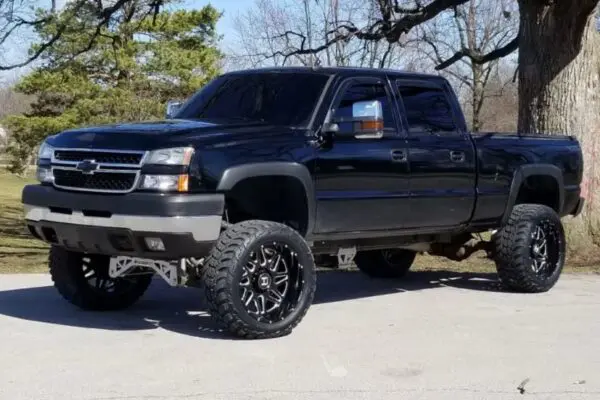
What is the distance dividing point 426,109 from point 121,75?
81.1 feet

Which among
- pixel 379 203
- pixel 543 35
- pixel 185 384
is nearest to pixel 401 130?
pixel 379 203

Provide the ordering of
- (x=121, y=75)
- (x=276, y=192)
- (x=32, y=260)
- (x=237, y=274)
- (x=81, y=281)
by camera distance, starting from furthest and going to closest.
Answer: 1. (x=121, y=75)
2. (x=32, y=260)
3. (x=81, y=281)
4. (x=276, y=192)
5. (x=237, y=274)

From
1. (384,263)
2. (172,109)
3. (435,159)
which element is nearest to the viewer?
(435,159)

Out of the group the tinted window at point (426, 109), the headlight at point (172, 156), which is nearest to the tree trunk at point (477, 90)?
the tinted window at point (426, 109)

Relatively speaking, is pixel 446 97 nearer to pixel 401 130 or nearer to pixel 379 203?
pixel 401 130

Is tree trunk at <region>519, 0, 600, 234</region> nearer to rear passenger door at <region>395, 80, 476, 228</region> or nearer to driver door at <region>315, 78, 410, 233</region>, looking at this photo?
rear passenger door at <region>395, 80, 476, 228</region>

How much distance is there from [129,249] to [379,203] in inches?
85.7

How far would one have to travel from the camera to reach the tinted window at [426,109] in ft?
28.5

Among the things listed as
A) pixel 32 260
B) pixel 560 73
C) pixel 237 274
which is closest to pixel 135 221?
pixel 237 274

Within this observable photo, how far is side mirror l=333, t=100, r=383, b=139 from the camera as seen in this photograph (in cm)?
761

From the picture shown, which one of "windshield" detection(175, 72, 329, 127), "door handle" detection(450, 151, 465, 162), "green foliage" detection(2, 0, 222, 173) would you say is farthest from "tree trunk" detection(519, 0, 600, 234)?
"green foliage" detection(2, 0, 222, 173)

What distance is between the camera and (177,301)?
352 inches

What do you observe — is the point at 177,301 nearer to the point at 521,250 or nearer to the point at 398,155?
the point at 398,155

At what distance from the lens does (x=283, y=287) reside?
7270 millimetres
